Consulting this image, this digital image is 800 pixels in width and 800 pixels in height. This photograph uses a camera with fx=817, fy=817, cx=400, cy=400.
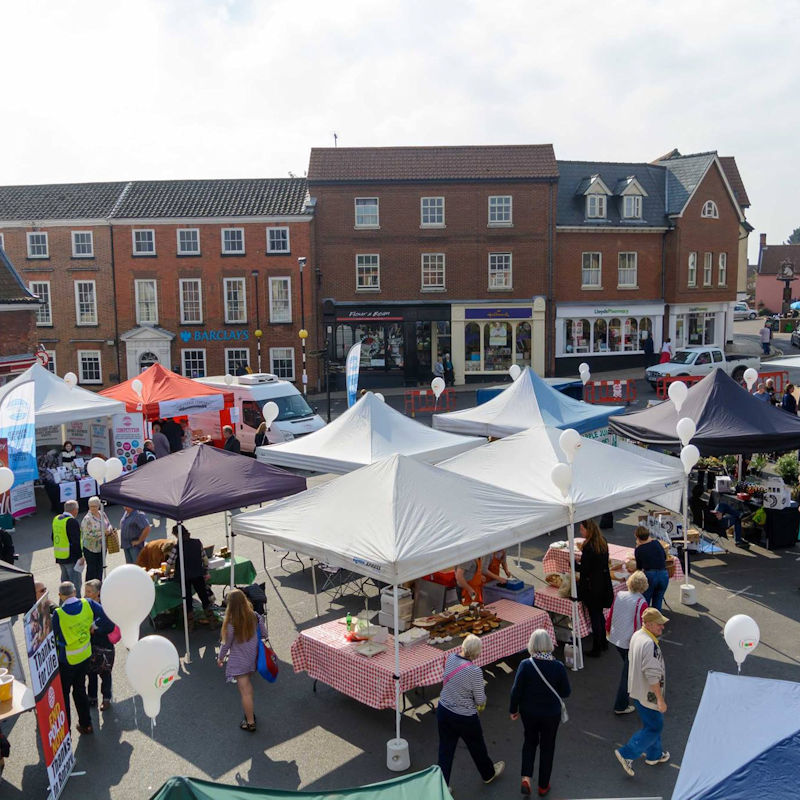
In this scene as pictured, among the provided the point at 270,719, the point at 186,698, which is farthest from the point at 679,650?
the point at 186,698

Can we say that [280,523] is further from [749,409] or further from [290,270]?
[290,270]

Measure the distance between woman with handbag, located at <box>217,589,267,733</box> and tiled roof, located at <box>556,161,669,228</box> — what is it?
109 ft

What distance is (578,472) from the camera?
11.0 meters

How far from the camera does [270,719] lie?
28.4ft

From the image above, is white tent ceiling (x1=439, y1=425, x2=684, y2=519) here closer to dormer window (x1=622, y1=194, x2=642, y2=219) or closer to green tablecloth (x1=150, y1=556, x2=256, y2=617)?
green tablecloth (x1=150, y1=556, x2=256, y2=617)

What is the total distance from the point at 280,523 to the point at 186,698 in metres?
2.20

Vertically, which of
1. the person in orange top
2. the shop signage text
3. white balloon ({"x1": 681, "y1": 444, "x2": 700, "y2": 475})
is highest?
the shop signage text

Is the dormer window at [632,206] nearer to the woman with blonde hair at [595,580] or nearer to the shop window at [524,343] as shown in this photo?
the shop window at [524,343]

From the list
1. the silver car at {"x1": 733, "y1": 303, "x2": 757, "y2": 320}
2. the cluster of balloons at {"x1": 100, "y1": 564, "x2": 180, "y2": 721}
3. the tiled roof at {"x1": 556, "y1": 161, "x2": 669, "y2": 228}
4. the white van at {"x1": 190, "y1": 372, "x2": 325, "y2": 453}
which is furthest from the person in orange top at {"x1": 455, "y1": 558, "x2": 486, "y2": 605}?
the silver car at {"x1": 733, "y1": 303, "x2": 757, "y2": 320}

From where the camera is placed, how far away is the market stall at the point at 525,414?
16297mm

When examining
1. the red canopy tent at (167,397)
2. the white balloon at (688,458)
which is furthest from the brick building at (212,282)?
the white balloon at (688,458)

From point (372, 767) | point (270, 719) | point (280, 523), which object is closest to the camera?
point (372, 767)

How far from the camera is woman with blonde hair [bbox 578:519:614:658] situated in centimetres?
976

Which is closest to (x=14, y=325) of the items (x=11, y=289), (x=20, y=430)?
(x=11, y=289)
